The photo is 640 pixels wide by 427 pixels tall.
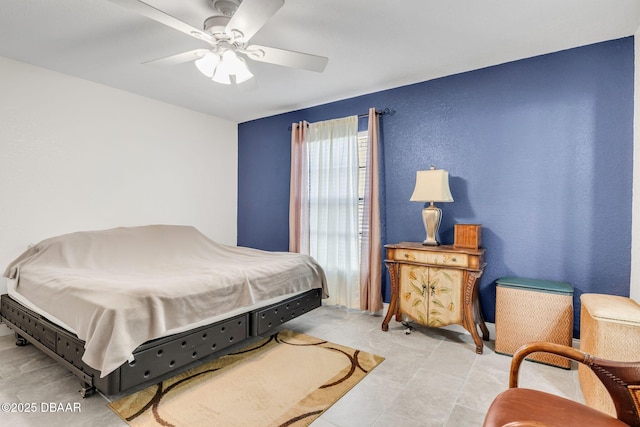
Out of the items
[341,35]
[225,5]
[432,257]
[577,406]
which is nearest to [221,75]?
[225,5]

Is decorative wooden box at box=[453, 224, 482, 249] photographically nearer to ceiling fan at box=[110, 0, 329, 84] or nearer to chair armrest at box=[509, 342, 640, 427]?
chair armrest at box=[509, 342, 640, 427]

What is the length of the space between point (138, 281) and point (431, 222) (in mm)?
2424

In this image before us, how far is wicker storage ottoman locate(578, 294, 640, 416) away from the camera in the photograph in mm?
1737

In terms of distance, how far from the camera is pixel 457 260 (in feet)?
8.92

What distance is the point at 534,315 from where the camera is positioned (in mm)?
2439

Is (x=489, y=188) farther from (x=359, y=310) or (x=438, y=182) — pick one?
(x=359, y=310)

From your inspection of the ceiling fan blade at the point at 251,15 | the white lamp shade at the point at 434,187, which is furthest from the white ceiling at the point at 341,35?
the white lamp shade at the point at 434,187

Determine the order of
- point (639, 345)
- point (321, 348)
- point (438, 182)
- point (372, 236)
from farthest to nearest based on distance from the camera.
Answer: point (372, 236)
point (438, 182)
point (321, 348)
point (639, 345)

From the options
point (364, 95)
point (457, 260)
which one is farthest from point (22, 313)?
point (364, 95)

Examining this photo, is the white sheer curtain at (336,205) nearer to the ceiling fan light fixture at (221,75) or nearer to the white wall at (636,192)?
the ceiling fan light fixture at (221,75)

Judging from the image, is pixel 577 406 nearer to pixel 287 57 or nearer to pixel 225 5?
pixel 287 57

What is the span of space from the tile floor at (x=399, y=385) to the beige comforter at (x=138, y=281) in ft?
1.51

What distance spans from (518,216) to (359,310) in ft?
6.16

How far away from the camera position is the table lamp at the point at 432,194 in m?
2.91
